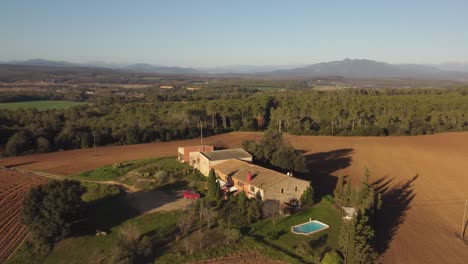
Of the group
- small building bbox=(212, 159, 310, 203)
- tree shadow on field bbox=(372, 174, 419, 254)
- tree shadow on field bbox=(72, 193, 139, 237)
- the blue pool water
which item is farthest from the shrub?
tree shadow on field bbox=(72, 193, 139, 237)

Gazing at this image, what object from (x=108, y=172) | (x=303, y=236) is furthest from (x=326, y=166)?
(x=108, y=172)

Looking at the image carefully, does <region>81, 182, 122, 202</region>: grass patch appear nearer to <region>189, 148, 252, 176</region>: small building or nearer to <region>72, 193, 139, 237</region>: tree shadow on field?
<region>72, 193, 139, 237</region>: tree shadow on field

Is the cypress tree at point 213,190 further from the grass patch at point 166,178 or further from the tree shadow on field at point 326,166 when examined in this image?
the tree shadow on field at point 326,166

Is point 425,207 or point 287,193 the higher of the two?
point 287,193

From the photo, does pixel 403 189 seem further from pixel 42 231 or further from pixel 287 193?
pixel 42 231

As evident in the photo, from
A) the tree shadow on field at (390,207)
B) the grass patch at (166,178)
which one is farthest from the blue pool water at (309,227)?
the grass patch at (166,178)

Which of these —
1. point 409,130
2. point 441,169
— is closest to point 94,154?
point 441,169
